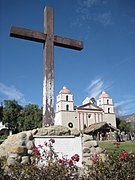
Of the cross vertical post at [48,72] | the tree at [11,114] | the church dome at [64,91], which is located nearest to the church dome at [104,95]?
the church dome at [64,91]

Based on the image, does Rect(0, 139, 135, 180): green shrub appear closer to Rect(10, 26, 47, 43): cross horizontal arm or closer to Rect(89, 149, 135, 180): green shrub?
Rect(89, 149, 135, 180): green shrub

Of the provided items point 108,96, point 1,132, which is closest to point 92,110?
point 108,96

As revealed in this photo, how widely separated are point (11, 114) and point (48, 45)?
1702 inches

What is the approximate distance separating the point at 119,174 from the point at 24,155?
6.97 feet

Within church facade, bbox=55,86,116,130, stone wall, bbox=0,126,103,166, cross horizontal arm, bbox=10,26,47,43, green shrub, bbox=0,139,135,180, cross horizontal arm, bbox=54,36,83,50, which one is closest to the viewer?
green shrub, bbox=0,139,135,180

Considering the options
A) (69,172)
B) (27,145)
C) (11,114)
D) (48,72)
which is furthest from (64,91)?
(69,172)

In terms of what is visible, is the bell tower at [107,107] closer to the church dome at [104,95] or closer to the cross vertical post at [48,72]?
the church dome at [104,95]

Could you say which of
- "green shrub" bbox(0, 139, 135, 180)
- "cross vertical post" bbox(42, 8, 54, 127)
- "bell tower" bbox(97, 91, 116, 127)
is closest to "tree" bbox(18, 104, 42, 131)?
"bell tower" bbox(97, 91, 116, 127)

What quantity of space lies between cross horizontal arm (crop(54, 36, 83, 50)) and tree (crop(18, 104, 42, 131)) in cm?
3942

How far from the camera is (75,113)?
51969 mm

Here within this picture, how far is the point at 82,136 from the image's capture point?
543 cm

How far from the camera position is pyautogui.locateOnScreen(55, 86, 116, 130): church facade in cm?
5059

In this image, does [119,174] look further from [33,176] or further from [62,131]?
[62,131]

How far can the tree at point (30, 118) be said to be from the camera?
46.6 m
